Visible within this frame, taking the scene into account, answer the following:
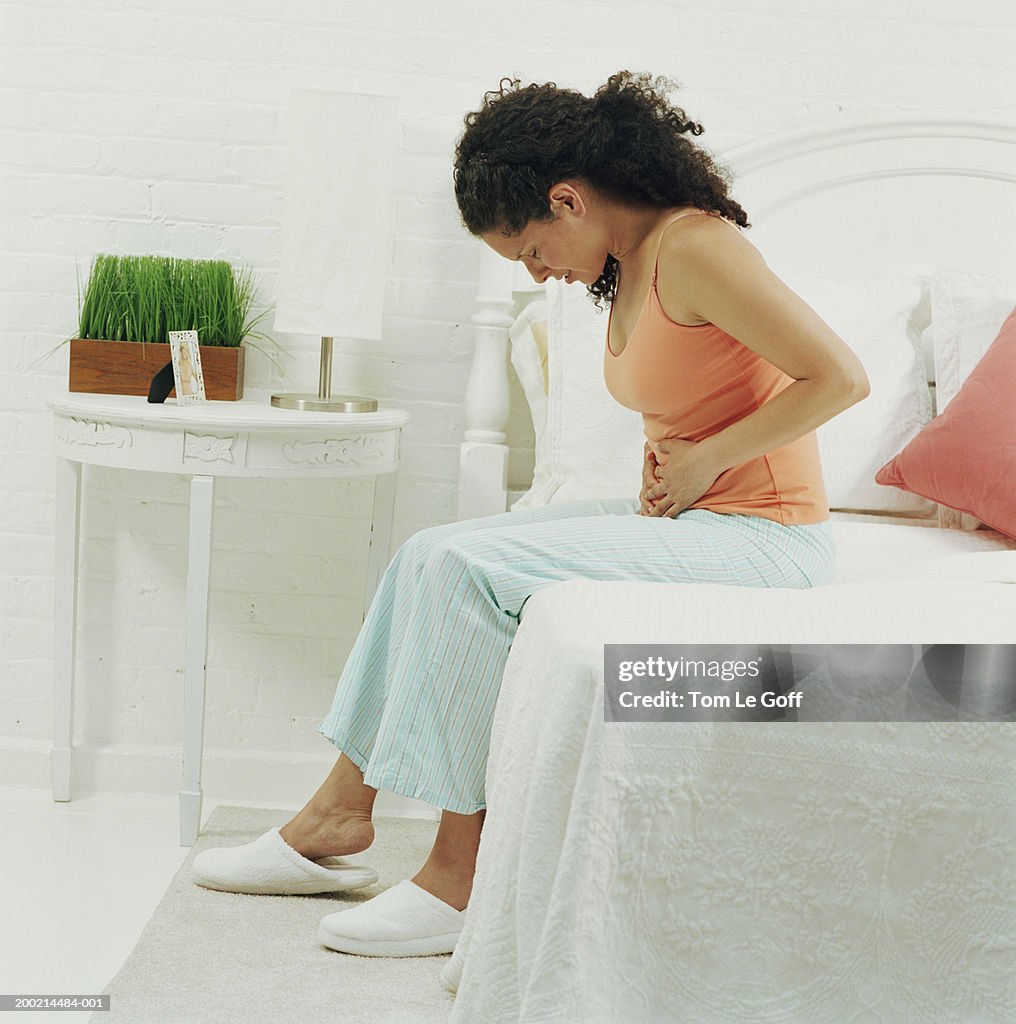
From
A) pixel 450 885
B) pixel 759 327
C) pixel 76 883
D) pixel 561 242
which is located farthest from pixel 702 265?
pixel 76 883

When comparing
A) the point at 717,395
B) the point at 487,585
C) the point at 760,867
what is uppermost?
the point at 717,395

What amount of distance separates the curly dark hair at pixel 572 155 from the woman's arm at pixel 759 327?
81mm

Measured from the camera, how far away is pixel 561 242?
62.7 inches

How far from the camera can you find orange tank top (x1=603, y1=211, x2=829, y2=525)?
1.54 m

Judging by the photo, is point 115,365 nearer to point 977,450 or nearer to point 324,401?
point 324,401

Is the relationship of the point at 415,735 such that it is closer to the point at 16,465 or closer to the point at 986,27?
the point at 16,465

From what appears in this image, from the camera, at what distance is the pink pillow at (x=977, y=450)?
1.80 meters

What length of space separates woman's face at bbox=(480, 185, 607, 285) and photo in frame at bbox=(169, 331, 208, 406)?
27.2 inches

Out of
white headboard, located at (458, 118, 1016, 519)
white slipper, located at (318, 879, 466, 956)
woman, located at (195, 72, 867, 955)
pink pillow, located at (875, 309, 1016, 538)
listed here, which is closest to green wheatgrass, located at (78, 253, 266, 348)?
white headboard, located at (458, 118, 1016, 519)

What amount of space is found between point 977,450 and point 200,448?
3.90ft

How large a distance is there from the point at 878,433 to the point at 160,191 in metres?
1.37

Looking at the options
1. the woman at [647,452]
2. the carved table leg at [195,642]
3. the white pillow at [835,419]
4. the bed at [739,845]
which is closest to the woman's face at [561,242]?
the woman at [647,452]

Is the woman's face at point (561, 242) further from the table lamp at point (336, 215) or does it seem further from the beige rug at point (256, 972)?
the beige rug at point (256, 972)

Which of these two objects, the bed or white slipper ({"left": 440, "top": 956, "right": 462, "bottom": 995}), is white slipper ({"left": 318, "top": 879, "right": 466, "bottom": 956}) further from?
the bed
